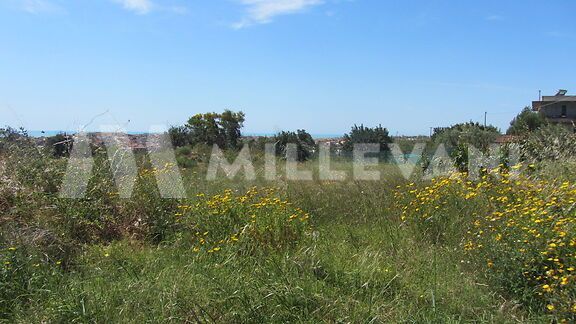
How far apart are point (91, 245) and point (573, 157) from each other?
6310 mm

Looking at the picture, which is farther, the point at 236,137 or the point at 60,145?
the point at 236,137

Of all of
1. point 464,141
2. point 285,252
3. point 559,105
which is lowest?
point 285,252

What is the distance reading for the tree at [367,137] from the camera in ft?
47.7

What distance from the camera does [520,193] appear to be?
4414mm

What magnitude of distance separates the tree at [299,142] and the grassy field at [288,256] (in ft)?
27.0

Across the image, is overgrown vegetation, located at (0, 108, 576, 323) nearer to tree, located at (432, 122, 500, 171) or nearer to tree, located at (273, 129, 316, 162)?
tree, located at (432, 122, 500, 171)

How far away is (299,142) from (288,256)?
11156 mm

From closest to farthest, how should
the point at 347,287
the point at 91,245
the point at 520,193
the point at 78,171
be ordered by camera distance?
the point at 347,287, the point at 520,193, the point at 91,245, the point at 78,171

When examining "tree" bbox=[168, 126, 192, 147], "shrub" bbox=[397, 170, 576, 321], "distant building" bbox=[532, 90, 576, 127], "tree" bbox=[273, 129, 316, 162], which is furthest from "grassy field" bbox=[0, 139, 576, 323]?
"distant building" bbox=[532, 90, 576, 127]

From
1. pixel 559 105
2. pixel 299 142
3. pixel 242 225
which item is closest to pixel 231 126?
pixel 299 142

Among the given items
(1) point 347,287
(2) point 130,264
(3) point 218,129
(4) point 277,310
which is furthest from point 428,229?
(3) point 218,129

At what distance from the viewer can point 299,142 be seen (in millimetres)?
14852

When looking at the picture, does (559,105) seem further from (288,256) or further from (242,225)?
(288,256)

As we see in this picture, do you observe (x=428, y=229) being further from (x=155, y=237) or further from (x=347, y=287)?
(x=155, y=237)
